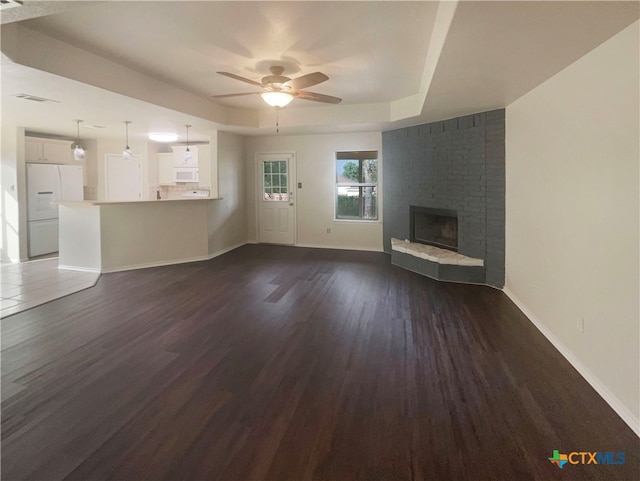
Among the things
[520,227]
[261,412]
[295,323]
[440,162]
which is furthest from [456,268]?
[261,412]

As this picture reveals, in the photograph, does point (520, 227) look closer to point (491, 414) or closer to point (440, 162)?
point (440, 162)

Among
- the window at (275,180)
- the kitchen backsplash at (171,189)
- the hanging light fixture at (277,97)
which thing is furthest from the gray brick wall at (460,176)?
the kitchen backsplash at (171,189)

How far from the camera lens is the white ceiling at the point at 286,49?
7.41ft

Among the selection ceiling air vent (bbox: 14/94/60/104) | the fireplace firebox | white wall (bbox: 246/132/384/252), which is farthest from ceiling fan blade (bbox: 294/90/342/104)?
ceiling air vent (bbox: 14/94/60/104)

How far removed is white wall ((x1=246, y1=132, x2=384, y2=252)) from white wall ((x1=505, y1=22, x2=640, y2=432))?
12.3ft

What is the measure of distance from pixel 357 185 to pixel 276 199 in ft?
6.21

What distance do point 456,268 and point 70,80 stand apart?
5151 millimetres

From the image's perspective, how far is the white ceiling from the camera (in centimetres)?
226

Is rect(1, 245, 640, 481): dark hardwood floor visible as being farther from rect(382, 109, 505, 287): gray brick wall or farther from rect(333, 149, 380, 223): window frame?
rect(333, 149, 380, 223): window frame

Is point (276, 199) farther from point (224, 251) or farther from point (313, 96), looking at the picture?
point (313, 96)

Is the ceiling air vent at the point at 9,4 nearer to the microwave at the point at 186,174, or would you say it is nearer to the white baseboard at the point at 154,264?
the white baseboard at the point at 154,264

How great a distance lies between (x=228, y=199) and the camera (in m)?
7.25

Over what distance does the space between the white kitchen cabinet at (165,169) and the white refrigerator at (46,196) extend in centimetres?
164

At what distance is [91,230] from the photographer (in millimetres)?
5426
